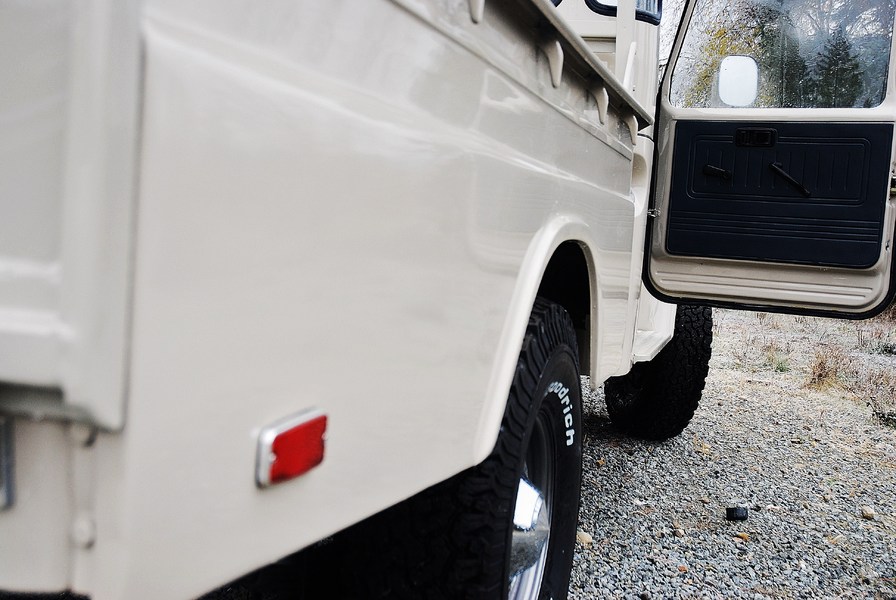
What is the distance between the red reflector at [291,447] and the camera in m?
0.89

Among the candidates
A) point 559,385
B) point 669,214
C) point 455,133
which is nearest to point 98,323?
point 455,133

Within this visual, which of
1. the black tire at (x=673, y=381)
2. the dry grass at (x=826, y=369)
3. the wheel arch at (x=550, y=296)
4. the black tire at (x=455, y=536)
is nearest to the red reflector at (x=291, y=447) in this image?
the wheel arch at (x=550, y=296)

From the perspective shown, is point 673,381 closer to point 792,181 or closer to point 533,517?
point 792,181

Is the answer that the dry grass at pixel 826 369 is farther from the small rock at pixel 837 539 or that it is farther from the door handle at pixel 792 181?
the door handle at pixel 792 181

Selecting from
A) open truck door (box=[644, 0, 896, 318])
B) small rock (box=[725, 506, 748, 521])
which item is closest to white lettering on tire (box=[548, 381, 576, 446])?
open truck door (box=[644, 0, 896, 318])

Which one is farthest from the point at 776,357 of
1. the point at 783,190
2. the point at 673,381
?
the point at 783,190

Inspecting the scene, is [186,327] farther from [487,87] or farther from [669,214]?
[669,214]

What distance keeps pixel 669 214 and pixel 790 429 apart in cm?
242

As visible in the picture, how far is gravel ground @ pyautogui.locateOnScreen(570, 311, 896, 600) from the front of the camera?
2746mm

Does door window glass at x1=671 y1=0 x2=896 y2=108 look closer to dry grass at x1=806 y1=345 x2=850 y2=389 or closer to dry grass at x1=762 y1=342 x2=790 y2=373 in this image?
dry grass at x1=806 y1=345 x2=850 y2=389

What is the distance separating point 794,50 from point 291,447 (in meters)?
2.81

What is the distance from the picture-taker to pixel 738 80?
9.98 ft

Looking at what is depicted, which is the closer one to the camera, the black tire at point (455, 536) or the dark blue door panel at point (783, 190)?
the black tire at point (455, 536)

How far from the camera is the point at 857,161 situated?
2.85m
